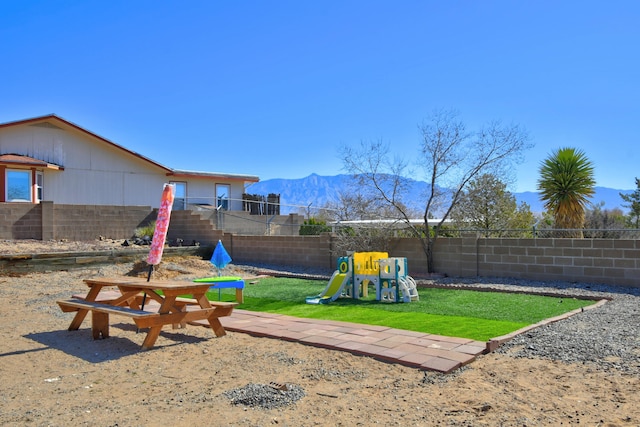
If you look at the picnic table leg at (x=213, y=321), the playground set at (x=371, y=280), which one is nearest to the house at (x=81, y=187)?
the playground set at (x=371, y=280)

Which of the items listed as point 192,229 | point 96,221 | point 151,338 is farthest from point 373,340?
point 96,221

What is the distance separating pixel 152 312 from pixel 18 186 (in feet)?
58.9

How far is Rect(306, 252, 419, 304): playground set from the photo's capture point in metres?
10.3

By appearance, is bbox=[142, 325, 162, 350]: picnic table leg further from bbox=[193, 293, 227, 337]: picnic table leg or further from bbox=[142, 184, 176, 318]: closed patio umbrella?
bbox=[142, 184, 176, 318]: closed patio umbrella

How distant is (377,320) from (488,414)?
4.08 m

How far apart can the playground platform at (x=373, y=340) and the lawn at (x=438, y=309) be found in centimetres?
49

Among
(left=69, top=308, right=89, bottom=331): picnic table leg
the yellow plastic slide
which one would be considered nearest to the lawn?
the yellow plastic slide

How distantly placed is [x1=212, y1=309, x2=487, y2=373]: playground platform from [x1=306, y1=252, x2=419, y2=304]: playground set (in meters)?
2.11

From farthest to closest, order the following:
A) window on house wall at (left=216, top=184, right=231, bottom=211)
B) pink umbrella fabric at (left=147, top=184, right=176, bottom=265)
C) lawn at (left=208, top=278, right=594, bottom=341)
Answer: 1. window on house wall at (left=216, top=184, right=231, bottom=211)
2. lawn at (left=208, top=278, right=594, bottom=341)
3. pink umbrella fabric at (left=147, top=184, right=176, bottom=265)

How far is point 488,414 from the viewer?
432cm

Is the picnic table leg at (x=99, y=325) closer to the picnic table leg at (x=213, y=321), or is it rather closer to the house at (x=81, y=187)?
the picnic table leg at (x=213, y=321)

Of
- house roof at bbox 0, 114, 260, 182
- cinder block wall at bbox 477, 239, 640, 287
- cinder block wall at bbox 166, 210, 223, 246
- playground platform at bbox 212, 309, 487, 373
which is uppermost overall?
house roof at bbox 0, 114, 260, 182

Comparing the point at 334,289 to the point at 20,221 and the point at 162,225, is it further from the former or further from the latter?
the point at 20,221

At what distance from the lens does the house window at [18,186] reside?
21797mm
